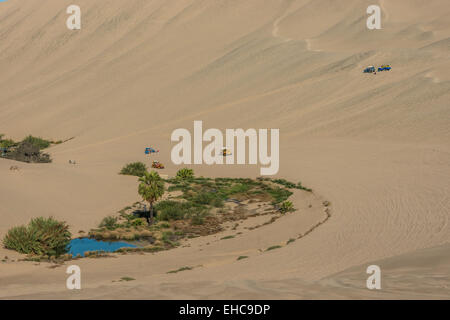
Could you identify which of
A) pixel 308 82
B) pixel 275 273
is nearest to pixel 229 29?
pixel 308 82

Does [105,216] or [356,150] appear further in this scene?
[356,150]

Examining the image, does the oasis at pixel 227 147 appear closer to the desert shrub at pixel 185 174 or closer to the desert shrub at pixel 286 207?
the desert shrub at pixel 185 174

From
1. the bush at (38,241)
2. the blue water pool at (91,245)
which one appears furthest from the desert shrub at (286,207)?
the bush at (38,241)

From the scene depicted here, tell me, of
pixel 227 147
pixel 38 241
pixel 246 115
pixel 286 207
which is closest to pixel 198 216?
pixel 286 207

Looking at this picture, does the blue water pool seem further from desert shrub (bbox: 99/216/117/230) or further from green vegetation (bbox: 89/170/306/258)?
desert shrub (bbox: 99/216/117/230)

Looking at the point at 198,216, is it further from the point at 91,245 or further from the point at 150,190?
the point at 91,245

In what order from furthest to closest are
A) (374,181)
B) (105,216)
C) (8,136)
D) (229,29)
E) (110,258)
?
(229,29) < (8,136) < (374,181) < (105,216) < (110,258)

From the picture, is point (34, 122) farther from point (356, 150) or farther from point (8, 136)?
point (356, 150)
